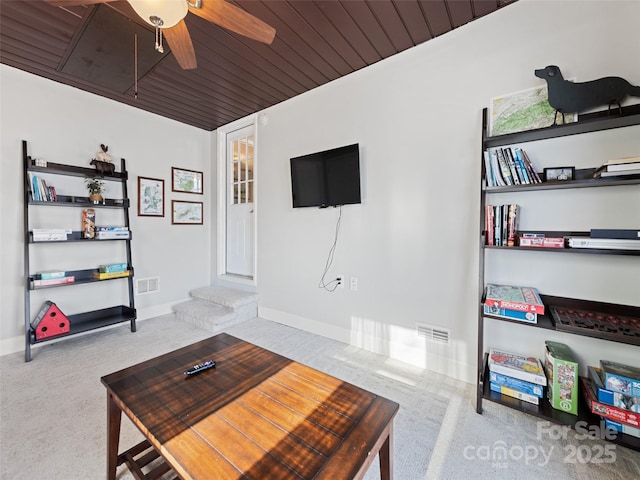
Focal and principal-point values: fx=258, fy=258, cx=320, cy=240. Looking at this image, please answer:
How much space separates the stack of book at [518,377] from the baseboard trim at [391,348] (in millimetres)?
352

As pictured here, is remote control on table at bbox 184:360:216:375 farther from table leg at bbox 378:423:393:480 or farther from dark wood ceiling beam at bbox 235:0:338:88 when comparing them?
dark wood ceiling beam at bbox 235:0:338:88

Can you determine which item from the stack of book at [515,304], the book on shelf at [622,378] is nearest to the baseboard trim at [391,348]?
the stack of book at [515,304]

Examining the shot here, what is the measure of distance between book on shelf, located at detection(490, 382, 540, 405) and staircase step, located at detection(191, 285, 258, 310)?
2761 millimetres

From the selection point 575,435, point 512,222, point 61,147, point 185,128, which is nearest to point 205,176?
point 185,128

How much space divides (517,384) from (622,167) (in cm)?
139

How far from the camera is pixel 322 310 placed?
2.97m

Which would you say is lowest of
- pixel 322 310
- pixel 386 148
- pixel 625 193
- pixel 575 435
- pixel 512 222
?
pixel 575 435

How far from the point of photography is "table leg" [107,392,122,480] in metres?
1.19

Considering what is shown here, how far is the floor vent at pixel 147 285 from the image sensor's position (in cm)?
346

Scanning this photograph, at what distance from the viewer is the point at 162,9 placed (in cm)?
125

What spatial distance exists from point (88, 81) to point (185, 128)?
1246 millimetres

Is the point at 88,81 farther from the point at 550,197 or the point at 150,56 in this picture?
the point at 550,197

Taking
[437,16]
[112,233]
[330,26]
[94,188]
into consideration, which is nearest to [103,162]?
[94,188]

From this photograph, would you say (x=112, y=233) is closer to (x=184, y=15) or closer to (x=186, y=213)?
(x=186, y=213)
